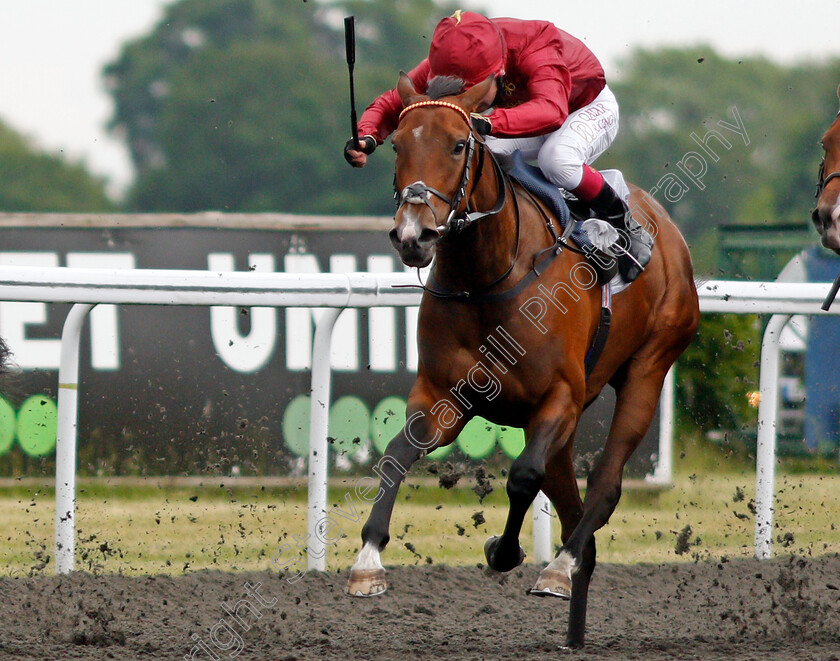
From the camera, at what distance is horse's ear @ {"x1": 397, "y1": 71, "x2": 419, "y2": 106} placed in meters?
3.50

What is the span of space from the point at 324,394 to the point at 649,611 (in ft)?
4.66

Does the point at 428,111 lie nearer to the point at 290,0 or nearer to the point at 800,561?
the point at 800,561

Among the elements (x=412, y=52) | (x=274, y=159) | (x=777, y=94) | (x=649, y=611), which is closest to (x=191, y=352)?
(x=649, y=611)

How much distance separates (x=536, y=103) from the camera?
12.1 ft

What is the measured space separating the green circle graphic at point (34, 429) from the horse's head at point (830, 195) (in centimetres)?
297

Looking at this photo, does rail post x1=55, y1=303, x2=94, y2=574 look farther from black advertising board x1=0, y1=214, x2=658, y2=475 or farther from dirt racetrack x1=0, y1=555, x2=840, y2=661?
black advertising board x1=0, y1=214, x2=658, y2=475

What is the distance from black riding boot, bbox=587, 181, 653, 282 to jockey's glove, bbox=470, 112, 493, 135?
2.74 ft

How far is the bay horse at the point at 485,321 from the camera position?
3.31 m

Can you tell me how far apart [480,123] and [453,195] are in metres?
0.25

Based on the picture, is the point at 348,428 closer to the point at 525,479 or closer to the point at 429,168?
the point at 525,479

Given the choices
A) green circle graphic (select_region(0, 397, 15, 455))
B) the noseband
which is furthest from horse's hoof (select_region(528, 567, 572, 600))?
green circle graphic (select_region(0, 397, 15, 455))

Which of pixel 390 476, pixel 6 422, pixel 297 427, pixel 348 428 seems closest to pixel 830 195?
pixel 390 476

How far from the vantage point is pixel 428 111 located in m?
3.37

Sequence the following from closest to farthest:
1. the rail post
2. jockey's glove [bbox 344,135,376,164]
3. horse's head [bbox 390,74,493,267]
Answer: horse's head [bbox 390,74,493,267]
jockey's glove [bbox 344,135,376,164]
the rail post
